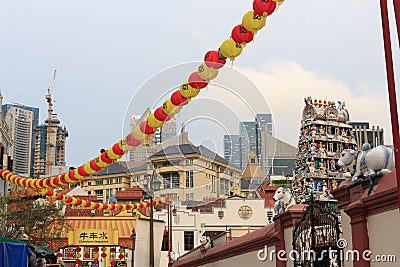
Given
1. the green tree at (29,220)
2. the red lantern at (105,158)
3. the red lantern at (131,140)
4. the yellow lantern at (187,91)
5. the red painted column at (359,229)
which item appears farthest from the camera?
the green tree at (29,220)

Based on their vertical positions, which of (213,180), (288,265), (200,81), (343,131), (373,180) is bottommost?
(288,265)

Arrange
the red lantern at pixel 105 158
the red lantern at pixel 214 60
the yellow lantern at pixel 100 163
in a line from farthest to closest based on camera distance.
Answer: the yellow lantern at pixel 100 163 < the red lantern at pixel 105 158 < the red lantern at pixel 214 60

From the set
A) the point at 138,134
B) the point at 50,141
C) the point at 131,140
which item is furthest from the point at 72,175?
the point at 50,141

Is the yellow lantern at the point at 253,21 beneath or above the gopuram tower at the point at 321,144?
beneath

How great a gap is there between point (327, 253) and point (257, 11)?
4134 mm

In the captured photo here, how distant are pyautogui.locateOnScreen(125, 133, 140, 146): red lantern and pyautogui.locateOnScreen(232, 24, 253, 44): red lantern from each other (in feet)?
15.4

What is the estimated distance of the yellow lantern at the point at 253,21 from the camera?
9.06m

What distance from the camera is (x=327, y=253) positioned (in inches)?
400

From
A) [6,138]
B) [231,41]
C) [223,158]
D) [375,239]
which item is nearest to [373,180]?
[375,239]

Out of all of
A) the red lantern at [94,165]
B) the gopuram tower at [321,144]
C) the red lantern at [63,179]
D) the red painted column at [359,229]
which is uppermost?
the gopuram tower at [321,144]

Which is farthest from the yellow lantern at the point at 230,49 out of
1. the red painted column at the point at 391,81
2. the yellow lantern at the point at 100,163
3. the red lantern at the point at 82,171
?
the red lantern at the point at 82,171

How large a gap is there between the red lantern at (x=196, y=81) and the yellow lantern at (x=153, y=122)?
1789 mm

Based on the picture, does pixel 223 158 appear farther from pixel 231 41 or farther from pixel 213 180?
pixel 231 41

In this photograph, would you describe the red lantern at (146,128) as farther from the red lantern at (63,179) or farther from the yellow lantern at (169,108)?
the red lantern at (63,179)
